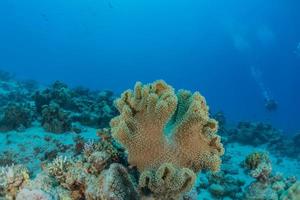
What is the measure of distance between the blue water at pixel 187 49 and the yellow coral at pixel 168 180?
81.4 meters

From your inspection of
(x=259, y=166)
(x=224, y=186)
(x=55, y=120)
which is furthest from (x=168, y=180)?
(x=55, y=120)

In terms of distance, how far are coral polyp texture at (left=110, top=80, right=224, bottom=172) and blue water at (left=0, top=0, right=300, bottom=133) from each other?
266ft

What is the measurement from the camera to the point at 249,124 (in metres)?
20.3

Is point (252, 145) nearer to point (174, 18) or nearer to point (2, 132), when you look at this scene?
point (2, 132)

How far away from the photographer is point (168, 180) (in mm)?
5449

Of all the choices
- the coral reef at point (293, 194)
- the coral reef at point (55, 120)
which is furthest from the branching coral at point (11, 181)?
the coral reef at point (55, 120)

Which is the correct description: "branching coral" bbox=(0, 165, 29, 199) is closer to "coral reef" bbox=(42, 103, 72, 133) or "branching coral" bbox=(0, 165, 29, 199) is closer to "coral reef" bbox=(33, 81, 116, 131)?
"coral reef" bbox=(42, 103, 72, 133)

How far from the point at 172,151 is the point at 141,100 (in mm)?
868

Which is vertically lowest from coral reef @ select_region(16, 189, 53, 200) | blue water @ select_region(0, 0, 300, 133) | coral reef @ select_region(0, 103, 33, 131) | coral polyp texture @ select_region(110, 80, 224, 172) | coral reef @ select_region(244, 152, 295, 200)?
coral reef @ select_region(16, 189, 53, 200)

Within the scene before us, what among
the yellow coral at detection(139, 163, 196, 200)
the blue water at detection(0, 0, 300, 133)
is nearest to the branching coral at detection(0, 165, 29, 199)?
the yellow coral at detection(139, 163, 196, 200)

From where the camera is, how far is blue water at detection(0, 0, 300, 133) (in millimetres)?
106938

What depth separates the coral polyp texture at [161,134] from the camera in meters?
5.85

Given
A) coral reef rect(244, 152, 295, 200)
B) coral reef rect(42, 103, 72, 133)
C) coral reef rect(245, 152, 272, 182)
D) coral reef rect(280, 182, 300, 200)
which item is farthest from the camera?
coral reef rect(42, 103, 72, 133)

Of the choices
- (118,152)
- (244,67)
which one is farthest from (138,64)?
(118,152)
